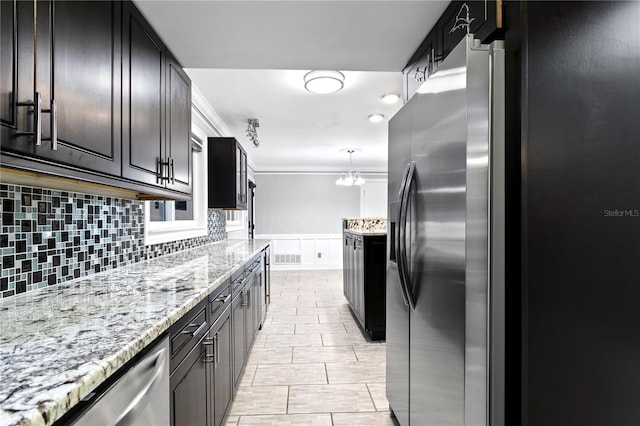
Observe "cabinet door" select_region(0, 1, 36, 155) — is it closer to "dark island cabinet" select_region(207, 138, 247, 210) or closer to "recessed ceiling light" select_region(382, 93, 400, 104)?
"recessed ceiling light" select_region(382, 93, 400, 104)

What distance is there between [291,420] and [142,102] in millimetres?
2020

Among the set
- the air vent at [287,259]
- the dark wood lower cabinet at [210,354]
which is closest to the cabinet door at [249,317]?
the dark wood lower cabinet at [210,354]

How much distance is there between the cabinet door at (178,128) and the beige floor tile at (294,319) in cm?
234

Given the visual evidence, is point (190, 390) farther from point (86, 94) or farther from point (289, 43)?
point (289, 43)

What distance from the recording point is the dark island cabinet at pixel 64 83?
906mm

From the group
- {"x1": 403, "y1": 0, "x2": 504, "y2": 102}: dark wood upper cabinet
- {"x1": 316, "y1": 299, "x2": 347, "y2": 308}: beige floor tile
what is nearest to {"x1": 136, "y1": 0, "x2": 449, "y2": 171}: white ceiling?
{"x1": 403, "y1": 0, "x2": 504, "y2": 102}: dark wood upper cabinet

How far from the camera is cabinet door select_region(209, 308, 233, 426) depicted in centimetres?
175

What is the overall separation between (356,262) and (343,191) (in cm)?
477

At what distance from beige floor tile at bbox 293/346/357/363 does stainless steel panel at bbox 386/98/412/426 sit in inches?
38.7

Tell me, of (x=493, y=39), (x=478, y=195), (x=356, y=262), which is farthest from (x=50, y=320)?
(x=356, y=262)

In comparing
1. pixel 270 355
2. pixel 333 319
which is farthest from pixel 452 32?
pixel 333 319

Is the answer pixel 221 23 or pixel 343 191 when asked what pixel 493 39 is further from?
pixel 343 191

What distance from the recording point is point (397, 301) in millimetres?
1956

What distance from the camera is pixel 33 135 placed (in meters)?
0.95
